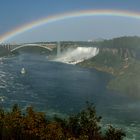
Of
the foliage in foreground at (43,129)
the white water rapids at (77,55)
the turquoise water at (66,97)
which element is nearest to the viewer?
the foliage in foreground at (43,129)

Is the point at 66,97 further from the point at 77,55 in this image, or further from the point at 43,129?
the point at 77,55

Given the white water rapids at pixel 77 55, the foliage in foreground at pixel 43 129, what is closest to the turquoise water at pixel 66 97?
the foliage in foreground at pixel 43 129

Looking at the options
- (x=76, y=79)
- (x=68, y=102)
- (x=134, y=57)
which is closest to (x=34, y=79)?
(x=76, y=79)

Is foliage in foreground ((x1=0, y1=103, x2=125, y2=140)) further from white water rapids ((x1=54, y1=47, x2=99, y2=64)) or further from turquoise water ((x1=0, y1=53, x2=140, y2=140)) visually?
white water rapids ((x1=54, y1=47, x2=99, y2=64))

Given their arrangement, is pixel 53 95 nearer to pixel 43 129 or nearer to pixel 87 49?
pixel 43 129

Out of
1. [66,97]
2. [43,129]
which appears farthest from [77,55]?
[43,129]

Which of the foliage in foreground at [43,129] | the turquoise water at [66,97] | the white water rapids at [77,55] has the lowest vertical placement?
the foliage in foreground at [43,129]

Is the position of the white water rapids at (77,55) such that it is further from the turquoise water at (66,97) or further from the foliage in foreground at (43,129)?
the foliage in foreground at (43,129)
